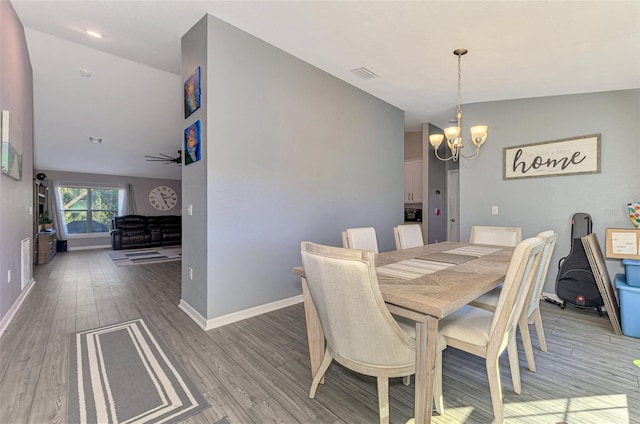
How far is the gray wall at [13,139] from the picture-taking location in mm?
2393

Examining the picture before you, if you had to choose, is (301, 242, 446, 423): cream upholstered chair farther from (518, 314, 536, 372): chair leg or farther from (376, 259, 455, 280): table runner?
(518, 314, 536, 372): chair leg

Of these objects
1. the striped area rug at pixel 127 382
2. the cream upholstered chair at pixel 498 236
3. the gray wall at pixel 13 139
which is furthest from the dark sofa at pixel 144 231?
the cream upholstered chair at pixel 498 236

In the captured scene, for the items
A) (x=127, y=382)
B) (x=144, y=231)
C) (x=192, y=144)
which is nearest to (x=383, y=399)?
(x=127, y=382)

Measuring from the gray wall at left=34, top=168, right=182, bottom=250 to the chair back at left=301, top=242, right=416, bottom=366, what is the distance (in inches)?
373

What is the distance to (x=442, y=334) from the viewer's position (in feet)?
4.83

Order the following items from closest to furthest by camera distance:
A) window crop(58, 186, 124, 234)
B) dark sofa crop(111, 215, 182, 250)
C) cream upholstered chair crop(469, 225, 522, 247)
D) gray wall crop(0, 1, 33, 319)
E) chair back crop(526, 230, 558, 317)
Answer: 1. chair back crop(526, 230, 558, 317)
2. gray wall crop(0, 1, 33, 319)
3. cream upholstered chair crop(469, 225, 522, 247)
4. dark sofa crop(111, 215, 182, 250)
5. window crop(58, 186, 124, 234)

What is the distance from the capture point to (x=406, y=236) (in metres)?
2.88

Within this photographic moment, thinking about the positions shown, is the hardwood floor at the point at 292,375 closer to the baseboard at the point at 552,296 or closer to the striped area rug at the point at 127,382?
the striped area rug at the point at 127,382

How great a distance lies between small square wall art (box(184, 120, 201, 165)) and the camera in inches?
104

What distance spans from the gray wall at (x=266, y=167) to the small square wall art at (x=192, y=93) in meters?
0.12

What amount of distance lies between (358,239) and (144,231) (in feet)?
25.3

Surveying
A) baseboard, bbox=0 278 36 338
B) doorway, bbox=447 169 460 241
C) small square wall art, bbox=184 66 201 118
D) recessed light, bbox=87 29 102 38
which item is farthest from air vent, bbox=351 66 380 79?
baseboard, bbox=0 278 36 338

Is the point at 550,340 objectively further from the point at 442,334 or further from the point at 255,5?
the point at 255,5

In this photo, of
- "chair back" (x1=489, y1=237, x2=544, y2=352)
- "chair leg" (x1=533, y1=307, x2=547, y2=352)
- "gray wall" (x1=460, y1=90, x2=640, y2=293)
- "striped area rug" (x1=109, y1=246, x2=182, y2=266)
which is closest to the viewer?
"chair back" (x1=489, y1=237, x2=544, y2=352)
